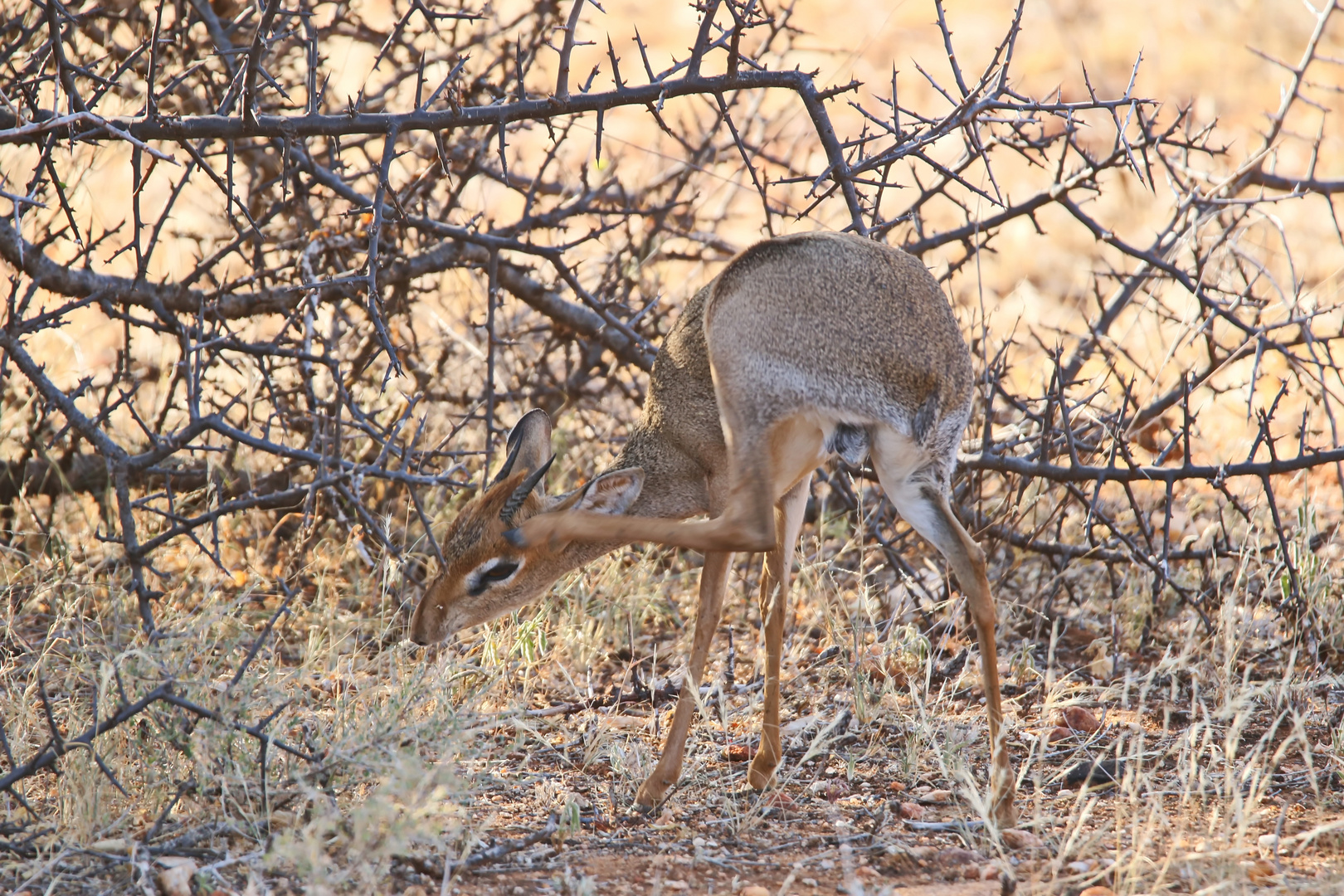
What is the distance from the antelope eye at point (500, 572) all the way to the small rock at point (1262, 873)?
234 cm

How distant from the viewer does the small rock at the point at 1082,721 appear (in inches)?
180

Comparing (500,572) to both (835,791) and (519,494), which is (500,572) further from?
(835,791)

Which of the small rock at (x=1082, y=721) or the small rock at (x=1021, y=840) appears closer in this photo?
the small rock at (x=1021, y=840)

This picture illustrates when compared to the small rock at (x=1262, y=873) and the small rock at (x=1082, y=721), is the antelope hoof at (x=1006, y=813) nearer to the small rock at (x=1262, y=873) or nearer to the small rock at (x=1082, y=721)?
the small rock at (x=1262, y=873)

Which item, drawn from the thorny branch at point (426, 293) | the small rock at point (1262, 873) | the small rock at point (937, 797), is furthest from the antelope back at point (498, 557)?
the small rock at point (1262, 873)

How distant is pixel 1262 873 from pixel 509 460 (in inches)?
103

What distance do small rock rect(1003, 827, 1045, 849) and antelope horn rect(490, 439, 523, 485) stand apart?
1976 millimetres

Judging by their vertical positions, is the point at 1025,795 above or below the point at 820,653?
below

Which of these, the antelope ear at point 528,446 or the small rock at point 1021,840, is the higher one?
the antelope ear at point 528,446

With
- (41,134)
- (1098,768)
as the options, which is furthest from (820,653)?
(41,134)

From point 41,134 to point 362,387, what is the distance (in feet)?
8.57

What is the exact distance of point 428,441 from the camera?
616cm

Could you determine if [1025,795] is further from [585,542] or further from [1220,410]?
[1220,410]

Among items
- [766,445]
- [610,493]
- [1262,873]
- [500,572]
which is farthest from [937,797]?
[500,572]
